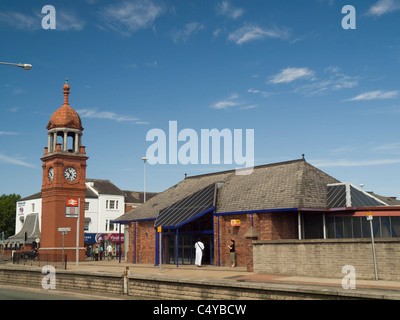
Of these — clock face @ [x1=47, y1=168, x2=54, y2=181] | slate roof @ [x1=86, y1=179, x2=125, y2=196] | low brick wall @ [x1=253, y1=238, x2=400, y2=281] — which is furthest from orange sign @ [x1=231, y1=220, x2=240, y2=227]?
slate roof @ [x1=86, y1=179, x2=125, y2=196]

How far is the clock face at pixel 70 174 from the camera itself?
162 ft

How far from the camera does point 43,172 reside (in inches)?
2004

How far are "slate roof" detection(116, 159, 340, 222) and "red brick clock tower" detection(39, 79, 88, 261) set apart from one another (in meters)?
12.4

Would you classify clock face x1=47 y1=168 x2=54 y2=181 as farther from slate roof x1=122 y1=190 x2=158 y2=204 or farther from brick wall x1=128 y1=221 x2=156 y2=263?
slate roof x1=122 y1=190 x2=158 y2=204

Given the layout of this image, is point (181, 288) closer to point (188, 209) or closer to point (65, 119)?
point (188, 209)

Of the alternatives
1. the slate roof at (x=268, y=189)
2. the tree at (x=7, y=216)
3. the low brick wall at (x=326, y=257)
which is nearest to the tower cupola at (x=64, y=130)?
the slate roof at (x=268, y=189)

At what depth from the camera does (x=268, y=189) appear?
30.9 m

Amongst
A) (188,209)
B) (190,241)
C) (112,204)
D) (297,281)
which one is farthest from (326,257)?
(112,204)

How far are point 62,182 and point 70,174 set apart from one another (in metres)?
1.37

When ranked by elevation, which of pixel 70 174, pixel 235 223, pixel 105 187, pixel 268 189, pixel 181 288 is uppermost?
pixel 105 187

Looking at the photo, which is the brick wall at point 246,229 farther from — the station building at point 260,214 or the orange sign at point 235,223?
the orange sign at point 235,223
